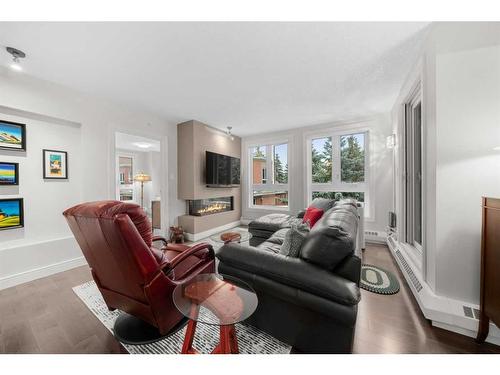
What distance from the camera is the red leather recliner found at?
1.14 m

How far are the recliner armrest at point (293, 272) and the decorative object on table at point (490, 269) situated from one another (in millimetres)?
976

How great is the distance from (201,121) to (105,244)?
3492 mm

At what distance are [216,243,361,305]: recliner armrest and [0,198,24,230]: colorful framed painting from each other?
8.90ft

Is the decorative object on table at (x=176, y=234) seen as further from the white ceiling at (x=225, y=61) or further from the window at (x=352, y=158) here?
the window at (x=352, y=158)

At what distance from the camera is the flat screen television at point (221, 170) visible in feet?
14.5

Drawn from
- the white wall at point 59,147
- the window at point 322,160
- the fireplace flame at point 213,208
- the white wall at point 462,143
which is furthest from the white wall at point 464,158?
the white wall at point 59,147

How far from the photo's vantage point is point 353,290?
1122 mm

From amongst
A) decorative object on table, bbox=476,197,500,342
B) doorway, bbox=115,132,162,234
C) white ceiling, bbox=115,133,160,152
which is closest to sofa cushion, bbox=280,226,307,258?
decorative object on table, bbox=476,197,500,342

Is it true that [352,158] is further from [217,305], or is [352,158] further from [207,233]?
[217,305]

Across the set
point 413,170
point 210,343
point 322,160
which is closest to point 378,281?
point 413,170

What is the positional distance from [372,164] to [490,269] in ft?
9.68

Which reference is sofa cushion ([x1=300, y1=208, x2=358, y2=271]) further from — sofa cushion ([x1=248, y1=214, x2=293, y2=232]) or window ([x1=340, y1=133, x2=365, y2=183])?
window ([x1=340, y1=133, x2=365, y2=183])
